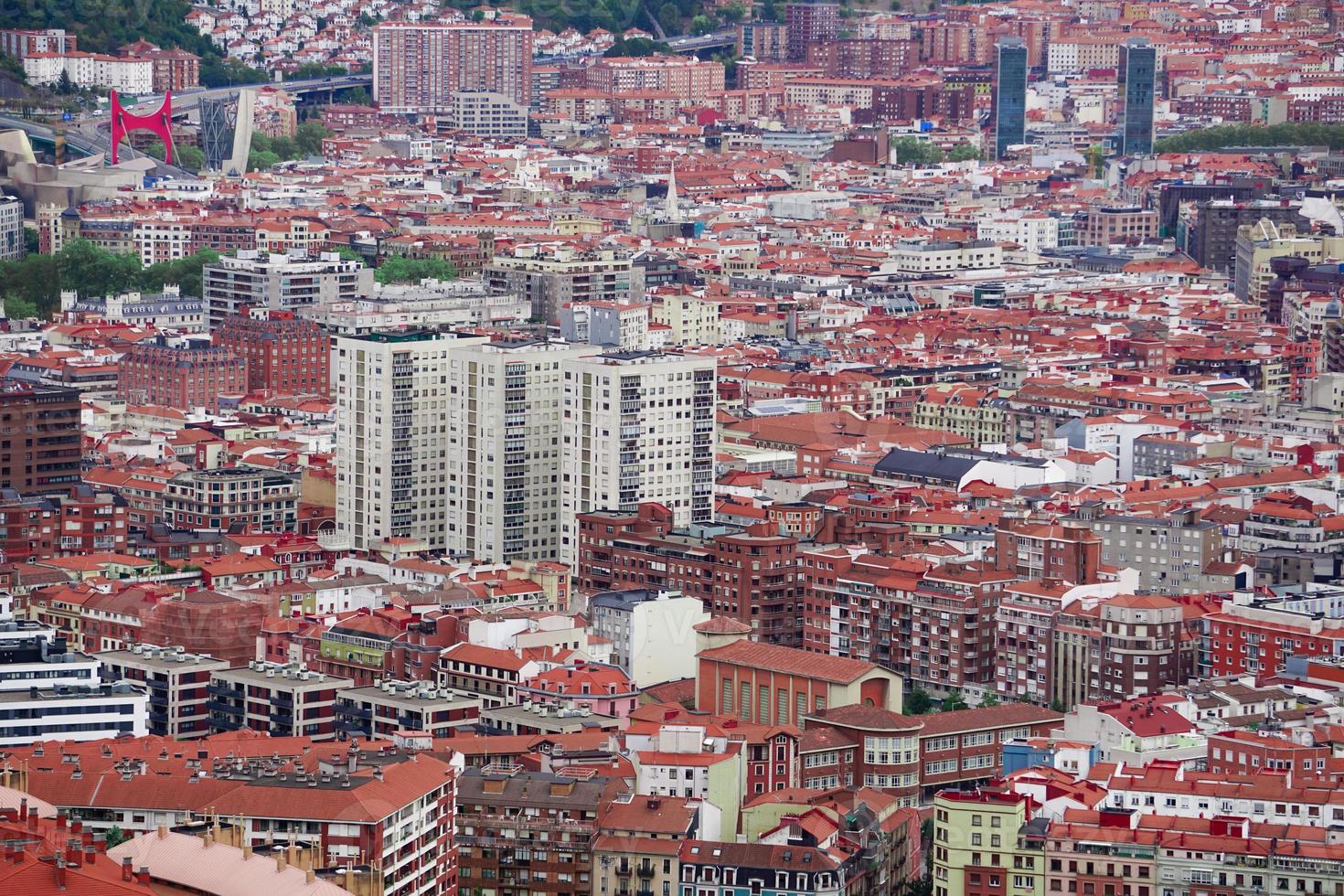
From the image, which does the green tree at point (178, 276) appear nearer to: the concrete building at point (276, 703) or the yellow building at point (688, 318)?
the yellow building at point (688, 318)

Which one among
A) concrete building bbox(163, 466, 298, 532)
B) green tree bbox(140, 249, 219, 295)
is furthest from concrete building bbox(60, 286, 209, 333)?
concrete building bbox(163, 466, 298, 532)

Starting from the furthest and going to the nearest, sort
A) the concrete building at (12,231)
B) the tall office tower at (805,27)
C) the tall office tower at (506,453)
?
the tall office tower at (805,27), the concrete building at (12,231), the tall office tower at (506,453)

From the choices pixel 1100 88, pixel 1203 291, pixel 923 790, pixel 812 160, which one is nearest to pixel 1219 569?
pixel 923 790

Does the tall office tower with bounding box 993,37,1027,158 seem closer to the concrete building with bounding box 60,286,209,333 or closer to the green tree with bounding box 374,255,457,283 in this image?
the green tree with bounding box 374,255,457,283

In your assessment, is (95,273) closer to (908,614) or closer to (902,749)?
(908,614)

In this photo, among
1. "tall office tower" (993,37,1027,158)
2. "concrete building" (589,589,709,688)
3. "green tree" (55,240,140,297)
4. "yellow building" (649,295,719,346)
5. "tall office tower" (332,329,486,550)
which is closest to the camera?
"concrete building" (589,589,709,688)

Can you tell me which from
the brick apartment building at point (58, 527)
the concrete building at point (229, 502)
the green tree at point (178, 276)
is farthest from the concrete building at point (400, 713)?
the green tree at point (178, 276)

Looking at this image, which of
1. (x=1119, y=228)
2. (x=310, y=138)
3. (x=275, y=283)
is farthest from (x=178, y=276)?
(x=310, y=138)
